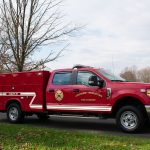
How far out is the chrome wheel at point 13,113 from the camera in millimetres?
14920

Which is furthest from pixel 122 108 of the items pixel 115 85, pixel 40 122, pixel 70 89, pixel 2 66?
pixel 2 66

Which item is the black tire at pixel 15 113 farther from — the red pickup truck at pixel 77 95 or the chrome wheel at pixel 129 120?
the chrome wheel at pixel 129 120

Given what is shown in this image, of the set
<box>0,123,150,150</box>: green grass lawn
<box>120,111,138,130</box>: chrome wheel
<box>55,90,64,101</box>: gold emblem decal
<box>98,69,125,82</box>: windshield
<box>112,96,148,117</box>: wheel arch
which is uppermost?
<box>98,69,125,82</box>: windshield

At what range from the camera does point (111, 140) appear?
32.4 feet

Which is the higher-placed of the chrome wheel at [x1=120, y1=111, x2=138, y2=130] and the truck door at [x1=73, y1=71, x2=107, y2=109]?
the truck door at [x1=73, y1=71, x2=107, y2=109]

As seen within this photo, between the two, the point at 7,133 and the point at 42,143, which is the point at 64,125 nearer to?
the point at 7,133

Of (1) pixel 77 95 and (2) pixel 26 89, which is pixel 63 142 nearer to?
(1) pixel 77 95

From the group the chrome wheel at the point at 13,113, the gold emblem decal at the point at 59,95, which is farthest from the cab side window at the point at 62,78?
the chrome wheel at the point at 13,113

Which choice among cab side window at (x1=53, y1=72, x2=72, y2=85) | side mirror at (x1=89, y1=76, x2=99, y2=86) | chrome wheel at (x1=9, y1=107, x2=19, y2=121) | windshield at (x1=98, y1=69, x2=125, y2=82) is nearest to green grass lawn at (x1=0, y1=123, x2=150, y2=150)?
side mirror at (x1=89, y1=76, x2=99, y2=86)

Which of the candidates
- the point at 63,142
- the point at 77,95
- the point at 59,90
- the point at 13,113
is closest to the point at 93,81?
the point at 77,95

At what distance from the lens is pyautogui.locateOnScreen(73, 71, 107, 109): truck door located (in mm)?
12344

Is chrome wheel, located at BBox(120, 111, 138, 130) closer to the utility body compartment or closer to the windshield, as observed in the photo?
the windshield

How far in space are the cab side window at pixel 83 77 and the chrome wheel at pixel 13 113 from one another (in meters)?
3.15

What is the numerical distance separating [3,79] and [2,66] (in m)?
9.03
